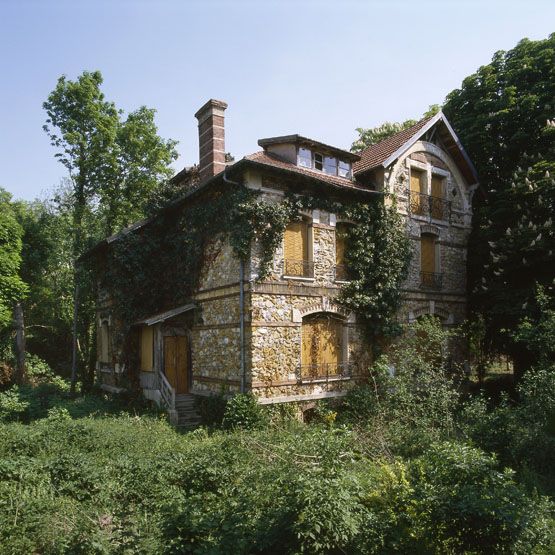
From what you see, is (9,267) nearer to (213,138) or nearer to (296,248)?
(213,138)

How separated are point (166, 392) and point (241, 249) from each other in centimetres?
569

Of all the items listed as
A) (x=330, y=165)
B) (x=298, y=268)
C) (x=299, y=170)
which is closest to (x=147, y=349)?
(x=298, y=268)

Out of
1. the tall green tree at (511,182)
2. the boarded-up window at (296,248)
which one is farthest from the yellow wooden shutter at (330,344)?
the tall green tree at (511,182)

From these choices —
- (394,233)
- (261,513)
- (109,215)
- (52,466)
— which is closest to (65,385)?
(109,215)

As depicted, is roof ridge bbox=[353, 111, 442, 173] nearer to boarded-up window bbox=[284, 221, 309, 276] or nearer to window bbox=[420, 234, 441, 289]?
window bbox=[420, 234, 441, 289]

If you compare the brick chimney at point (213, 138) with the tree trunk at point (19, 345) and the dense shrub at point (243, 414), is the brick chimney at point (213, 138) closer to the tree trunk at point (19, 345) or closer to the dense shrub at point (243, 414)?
the dense shrub at point (243, 414)

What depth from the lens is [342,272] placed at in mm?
15328

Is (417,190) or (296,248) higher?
(417,190)

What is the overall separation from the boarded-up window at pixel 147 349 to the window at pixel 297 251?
20.2 ft

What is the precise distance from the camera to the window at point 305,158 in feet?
50.3

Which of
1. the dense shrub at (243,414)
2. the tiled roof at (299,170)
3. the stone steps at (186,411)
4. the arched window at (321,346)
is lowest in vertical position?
the stone steps at (186,411)

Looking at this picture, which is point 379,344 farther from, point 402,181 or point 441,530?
point 441,530

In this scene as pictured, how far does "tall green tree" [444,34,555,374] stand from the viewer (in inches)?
618

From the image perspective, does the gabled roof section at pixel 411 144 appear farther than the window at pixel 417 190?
No
